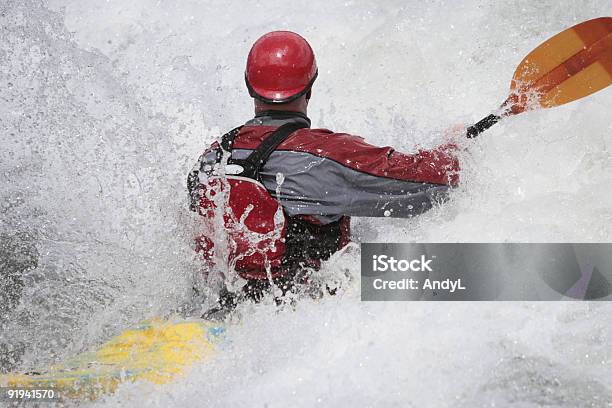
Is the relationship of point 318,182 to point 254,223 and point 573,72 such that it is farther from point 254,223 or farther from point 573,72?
point 573,72

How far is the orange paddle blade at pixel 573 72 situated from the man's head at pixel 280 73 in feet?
2.78

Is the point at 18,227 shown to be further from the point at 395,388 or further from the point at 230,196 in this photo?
the point at 395,388

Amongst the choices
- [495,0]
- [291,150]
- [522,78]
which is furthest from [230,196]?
[495,0]

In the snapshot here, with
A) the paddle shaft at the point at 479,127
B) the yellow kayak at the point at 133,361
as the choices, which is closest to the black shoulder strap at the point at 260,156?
the yellow kayak at the point at 133,361

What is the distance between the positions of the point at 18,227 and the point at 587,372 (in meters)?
2.70

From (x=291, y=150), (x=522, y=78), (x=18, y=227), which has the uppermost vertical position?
(x=522, y=78)

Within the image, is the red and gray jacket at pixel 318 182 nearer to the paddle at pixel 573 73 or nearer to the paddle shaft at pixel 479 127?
the paddle shaft at pixel 479 127

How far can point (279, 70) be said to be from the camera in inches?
98.7

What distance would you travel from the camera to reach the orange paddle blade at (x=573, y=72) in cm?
284

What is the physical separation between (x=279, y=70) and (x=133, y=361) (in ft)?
3.47

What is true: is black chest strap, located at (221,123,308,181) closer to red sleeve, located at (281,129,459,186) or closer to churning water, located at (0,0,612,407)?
Result: red sleeve, located at (281,129,459,186)

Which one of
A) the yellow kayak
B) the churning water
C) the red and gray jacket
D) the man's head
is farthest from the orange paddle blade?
the yellow kayak

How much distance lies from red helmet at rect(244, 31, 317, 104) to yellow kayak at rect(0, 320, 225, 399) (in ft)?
2.62

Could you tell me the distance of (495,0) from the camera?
187 inches
